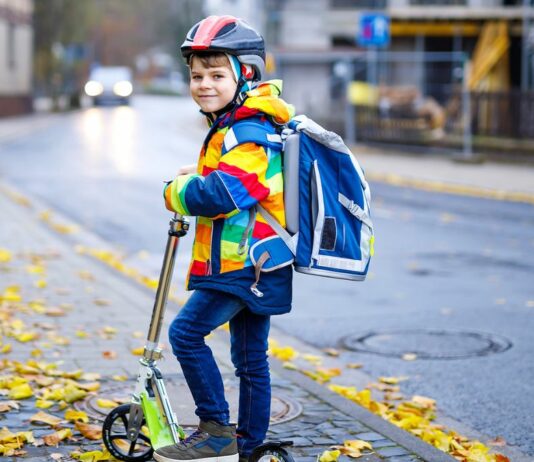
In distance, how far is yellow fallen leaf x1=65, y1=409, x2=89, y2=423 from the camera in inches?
202

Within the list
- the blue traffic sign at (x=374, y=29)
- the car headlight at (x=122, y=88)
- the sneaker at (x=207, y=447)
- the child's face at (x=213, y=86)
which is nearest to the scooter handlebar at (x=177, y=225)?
the child's face at (x=213, y=86)

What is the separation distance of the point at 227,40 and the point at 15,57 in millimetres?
44255

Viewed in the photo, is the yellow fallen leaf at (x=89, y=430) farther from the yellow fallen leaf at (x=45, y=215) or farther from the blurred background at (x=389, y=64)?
the blurred background at (x=389, y=64)

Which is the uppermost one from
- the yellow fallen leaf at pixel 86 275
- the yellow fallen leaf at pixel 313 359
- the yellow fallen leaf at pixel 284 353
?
the yellow fallen leaf at pixel 86 275

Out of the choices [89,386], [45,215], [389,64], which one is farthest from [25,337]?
[389,64]

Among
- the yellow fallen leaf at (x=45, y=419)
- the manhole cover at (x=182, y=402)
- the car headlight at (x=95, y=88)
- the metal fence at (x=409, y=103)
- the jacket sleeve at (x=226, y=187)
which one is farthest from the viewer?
the car headlight at (x=95, y=88)

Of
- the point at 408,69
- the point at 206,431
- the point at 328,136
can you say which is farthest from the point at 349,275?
the point at 408,69

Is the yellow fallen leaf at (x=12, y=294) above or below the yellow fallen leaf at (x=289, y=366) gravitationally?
above

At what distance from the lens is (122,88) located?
55500 millimetres

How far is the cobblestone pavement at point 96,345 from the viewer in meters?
4.98

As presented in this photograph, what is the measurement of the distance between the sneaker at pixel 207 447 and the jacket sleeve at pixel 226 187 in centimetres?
85

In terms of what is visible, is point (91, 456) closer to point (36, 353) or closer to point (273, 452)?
point (273, 452)

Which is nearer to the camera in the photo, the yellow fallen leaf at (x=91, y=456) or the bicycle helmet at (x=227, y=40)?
the bicycle helmet at (x=227, y=40)

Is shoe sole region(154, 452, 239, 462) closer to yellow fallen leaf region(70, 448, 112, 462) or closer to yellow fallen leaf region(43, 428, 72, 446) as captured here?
yellow fallen leaf region(70, 448, 112, 462)
